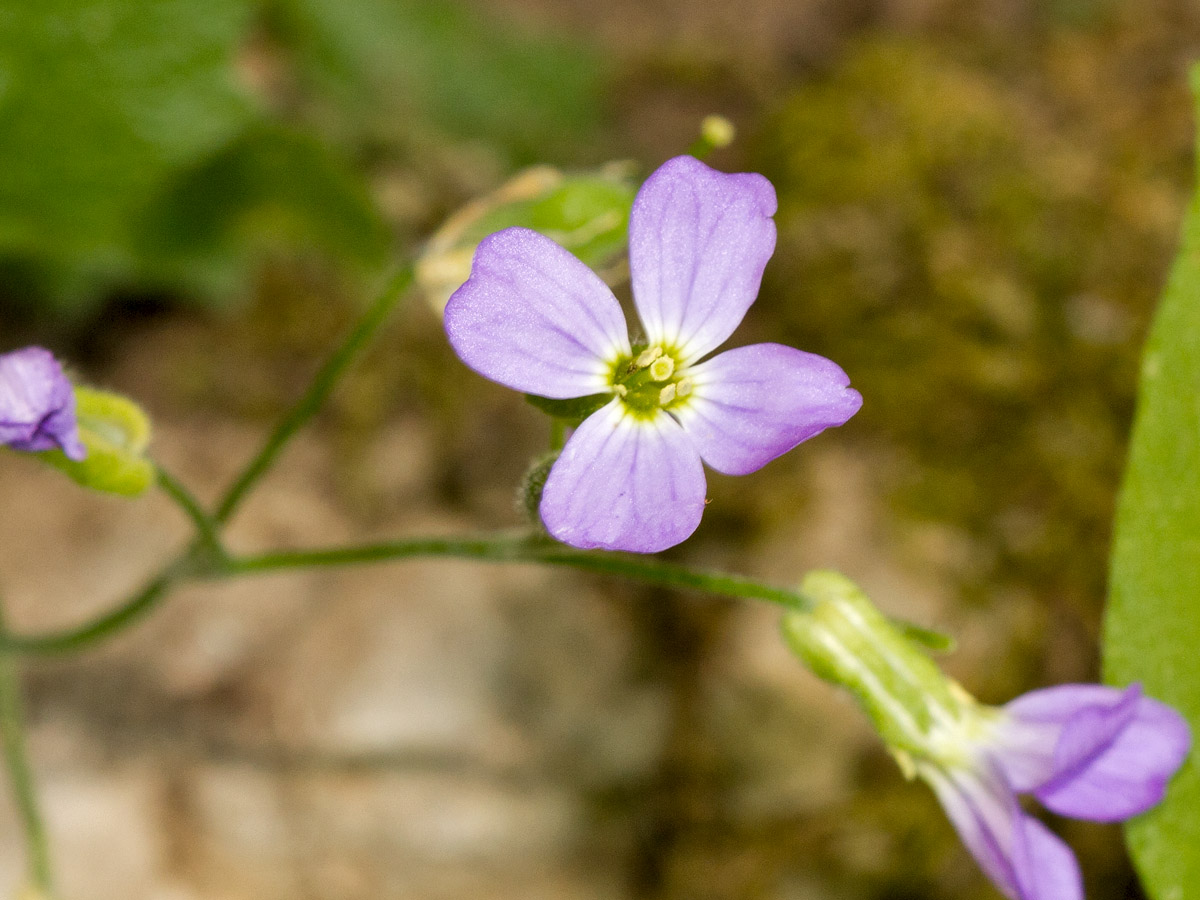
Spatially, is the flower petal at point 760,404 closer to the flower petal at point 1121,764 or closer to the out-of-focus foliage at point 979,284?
the flower petal at point 1121,764

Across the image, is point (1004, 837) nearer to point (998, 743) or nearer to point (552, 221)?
point (998, 743)

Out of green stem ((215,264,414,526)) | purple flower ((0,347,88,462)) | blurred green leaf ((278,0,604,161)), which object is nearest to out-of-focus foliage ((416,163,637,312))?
green stem ((215,264,414,526))

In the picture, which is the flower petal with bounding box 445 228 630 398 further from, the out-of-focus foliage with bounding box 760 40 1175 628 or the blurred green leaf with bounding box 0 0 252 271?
the out-of-focus foliage with bounding box 760 40 1175 628

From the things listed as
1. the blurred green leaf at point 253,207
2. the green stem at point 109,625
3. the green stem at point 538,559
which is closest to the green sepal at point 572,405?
the green stem at point 538,559

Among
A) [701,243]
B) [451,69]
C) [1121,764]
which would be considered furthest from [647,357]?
[451,69]

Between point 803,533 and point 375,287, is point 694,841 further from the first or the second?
point 375,287

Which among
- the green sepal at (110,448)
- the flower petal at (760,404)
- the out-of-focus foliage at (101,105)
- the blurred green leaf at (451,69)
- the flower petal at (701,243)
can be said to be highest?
the blurred green leaf at (451,69)

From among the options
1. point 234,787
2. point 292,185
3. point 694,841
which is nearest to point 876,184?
point 292,185
